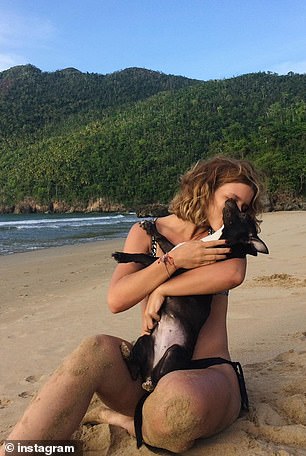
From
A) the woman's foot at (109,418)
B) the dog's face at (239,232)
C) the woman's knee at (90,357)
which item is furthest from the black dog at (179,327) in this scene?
the woman's foot at (109,418)

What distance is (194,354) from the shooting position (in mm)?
2273

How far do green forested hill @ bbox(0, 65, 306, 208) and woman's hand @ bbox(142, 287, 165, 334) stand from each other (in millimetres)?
49889

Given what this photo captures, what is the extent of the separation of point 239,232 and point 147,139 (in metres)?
95.6

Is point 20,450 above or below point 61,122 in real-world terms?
below

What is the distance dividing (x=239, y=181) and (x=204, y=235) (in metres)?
0.36

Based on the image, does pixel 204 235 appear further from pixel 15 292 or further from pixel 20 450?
pixel 15 292

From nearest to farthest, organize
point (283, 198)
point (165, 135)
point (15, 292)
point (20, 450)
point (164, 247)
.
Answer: point (20, 450)
point (164, 247)
point (15, 292)
point (283, 198)
point (165, 135)

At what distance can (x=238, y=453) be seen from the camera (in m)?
2.12

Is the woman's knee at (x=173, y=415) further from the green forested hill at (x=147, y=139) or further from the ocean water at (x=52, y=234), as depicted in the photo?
the green forested hill at (x=147, y=139)

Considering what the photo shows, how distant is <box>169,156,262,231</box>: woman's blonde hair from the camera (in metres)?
2.27

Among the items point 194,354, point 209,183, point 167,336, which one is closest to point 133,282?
point 167,336

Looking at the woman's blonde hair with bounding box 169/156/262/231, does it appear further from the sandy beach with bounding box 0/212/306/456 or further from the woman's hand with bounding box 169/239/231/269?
the sandy beach with bounding box 0/212/306/456

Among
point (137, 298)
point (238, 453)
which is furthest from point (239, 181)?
point (238, 453)

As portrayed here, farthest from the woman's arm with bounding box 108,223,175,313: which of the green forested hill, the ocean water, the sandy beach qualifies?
the green forested hill
